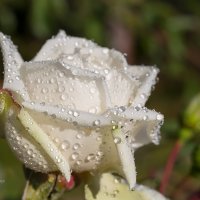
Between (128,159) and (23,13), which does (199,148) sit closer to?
(128,159)

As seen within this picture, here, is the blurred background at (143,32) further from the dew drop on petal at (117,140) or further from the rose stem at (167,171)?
the dew drop on petal at (117,140)

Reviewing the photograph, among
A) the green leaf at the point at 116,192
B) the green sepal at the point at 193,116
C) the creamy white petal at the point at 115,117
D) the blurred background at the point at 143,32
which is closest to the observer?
the creamy white petal at the point at 115,117

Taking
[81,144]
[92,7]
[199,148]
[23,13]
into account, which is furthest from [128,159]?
[23,13]

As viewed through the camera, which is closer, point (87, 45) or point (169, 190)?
point (87, 45)

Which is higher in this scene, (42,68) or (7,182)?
(42,68)

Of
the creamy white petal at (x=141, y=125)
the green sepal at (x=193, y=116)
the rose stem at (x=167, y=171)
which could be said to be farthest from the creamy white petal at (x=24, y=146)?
the green sepal at (x=193, y=116)

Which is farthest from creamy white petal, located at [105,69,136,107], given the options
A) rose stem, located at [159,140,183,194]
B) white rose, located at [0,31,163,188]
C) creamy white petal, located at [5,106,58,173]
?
rose stem, located at [159,140,183,194]

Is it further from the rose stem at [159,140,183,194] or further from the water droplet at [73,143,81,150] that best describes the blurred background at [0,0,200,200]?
the water droplet at [73,143,81,150]
